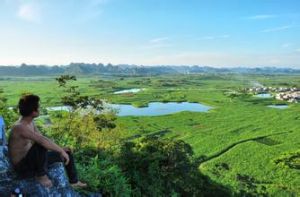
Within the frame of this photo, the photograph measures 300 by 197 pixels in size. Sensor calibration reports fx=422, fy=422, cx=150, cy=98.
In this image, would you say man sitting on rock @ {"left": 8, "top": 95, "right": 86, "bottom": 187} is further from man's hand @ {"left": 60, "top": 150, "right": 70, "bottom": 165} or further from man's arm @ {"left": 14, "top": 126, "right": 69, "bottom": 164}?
man's hand @ {"left": 60, "top": 150, "right": 70, "bottom": 165}

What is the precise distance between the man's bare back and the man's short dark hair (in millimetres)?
216

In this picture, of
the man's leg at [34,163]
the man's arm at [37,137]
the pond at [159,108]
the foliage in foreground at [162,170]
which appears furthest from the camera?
the pond at [159,108]

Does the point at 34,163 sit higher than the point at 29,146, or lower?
lower

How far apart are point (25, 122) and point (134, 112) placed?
6387 centimetres

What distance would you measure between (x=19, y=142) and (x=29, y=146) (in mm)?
204

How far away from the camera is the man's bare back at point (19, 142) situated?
8148 millimetres

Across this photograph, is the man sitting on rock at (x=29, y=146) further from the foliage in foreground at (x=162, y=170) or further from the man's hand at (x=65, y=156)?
the foliage in foreground at (x=162, y=170)

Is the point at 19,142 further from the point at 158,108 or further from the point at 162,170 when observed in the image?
the point at 158,108

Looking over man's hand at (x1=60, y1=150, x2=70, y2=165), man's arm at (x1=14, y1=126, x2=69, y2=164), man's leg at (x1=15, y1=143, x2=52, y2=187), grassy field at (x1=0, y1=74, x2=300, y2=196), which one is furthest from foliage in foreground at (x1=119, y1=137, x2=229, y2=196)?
grassy field at (x1=0, y1=74, x2=300, y2=196)

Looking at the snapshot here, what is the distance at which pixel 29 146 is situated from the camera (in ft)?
27.0

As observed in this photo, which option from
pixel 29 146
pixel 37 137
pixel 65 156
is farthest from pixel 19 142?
pixel 65 156

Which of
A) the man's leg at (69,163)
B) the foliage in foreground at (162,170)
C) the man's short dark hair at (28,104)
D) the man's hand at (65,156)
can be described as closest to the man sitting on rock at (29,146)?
the man's short dark hair at (28,104)

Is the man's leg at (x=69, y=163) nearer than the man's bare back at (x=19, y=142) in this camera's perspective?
No

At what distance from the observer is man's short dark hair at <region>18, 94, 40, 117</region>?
26.8 ft
